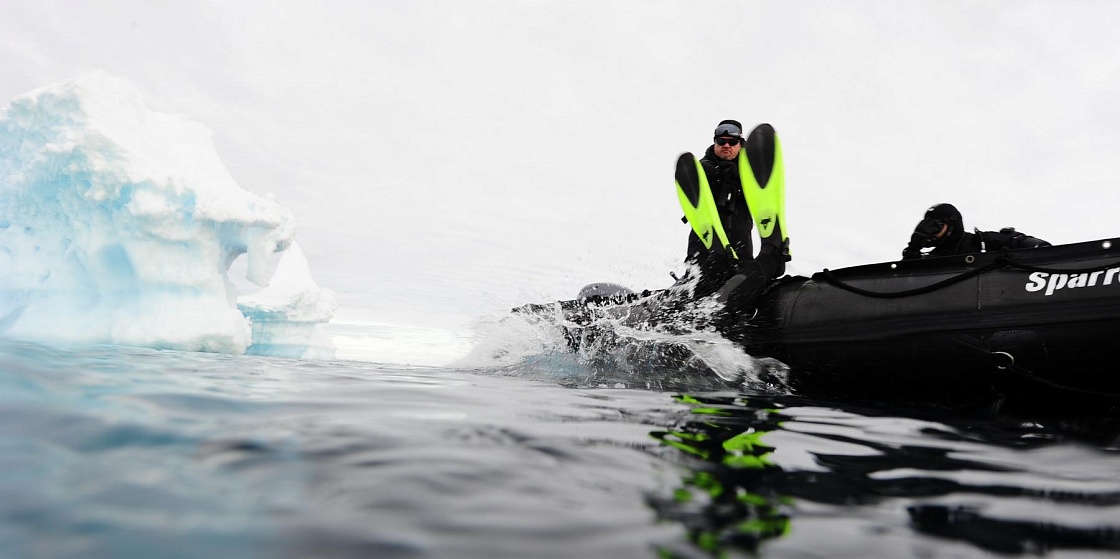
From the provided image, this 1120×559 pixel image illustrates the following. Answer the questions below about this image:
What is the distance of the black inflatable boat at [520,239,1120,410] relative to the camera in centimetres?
374

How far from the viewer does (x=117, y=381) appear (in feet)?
8.93

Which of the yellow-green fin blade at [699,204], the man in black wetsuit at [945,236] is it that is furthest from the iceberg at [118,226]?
the man in black wetsuit at [945,236]

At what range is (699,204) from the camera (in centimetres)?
512

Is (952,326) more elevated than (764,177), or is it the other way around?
(764,177)

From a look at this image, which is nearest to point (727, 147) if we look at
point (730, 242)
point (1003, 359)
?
point (730, 242)

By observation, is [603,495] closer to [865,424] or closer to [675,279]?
[865,424]

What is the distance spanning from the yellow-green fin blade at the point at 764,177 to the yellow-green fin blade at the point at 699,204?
1.00 feet

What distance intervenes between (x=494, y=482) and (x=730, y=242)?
431cm

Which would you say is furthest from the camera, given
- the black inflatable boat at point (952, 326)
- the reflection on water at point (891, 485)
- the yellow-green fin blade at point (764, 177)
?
the yellow-green fin blade at point (764, 177)

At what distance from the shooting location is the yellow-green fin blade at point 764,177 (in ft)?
15.7

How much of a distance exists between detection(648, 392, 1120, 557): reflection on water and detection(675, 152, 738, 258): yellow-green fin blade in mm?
2491

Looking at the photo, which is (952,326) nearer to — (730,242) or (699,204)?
(730,242)

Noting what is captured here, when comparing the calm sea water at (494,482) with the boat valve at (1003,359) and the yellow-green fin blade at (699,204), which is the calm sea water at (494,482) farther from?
the yellow-green fin blade at (699,204)

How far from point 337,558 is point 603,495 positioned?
1.98ft
